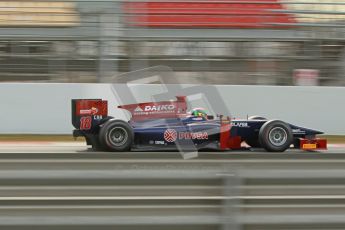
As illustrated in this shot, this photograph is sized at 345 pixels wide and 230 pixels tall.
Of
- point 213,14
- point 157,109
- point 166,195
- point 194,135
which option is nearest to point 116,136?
point 157,109

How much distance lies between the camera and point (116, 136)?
392 inches

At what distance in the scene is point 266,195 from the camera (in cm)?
330

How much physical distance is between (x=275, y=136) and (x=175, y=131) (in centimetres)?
178

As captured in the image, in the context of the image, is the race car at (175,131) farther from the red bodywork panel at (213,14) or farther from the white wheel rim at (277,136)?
the red bodywork panel at (213,14)

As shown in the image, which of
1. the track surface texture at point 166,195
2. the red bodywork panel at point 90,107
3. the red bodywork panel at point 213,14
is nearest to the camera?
the track surface texture at point 166,195

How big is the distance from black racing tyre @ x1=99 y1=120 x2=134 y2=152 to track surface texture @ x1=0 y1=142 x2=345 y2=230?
258 inches

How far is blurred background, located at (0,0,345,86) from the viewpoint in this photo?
15.3m

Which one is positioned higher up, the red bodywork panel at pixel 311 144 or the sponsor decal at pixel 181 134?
the sponsor decal at pixel 181 134

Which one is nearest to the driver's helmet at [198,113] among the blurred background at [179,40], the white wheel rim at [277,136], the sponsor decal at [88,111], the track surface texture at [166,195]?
the white wheel rim at [277,136]

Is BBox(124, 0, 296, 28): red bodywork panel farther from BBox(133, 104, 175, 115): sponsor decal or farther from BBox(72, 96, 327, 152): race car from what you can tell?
BBox(72, 96, 327, 152): race car

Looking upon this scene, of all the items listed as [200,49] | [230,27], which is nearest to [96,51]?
[200,49]

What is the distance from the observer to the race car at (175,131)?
992 cm

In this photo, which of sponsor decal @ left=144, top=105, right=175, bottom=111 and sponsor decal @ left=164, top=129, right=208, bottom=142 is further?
sponsor decal @ left=144, top=105, right=175, bottom=111

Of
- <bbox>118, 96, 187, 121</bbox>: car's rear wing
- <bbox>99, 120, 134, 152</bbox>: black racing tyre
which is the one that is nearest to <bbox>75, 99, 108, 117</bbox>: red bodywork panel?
<bbox>99, 120, 134, 152</bbox>: black racing tyre
